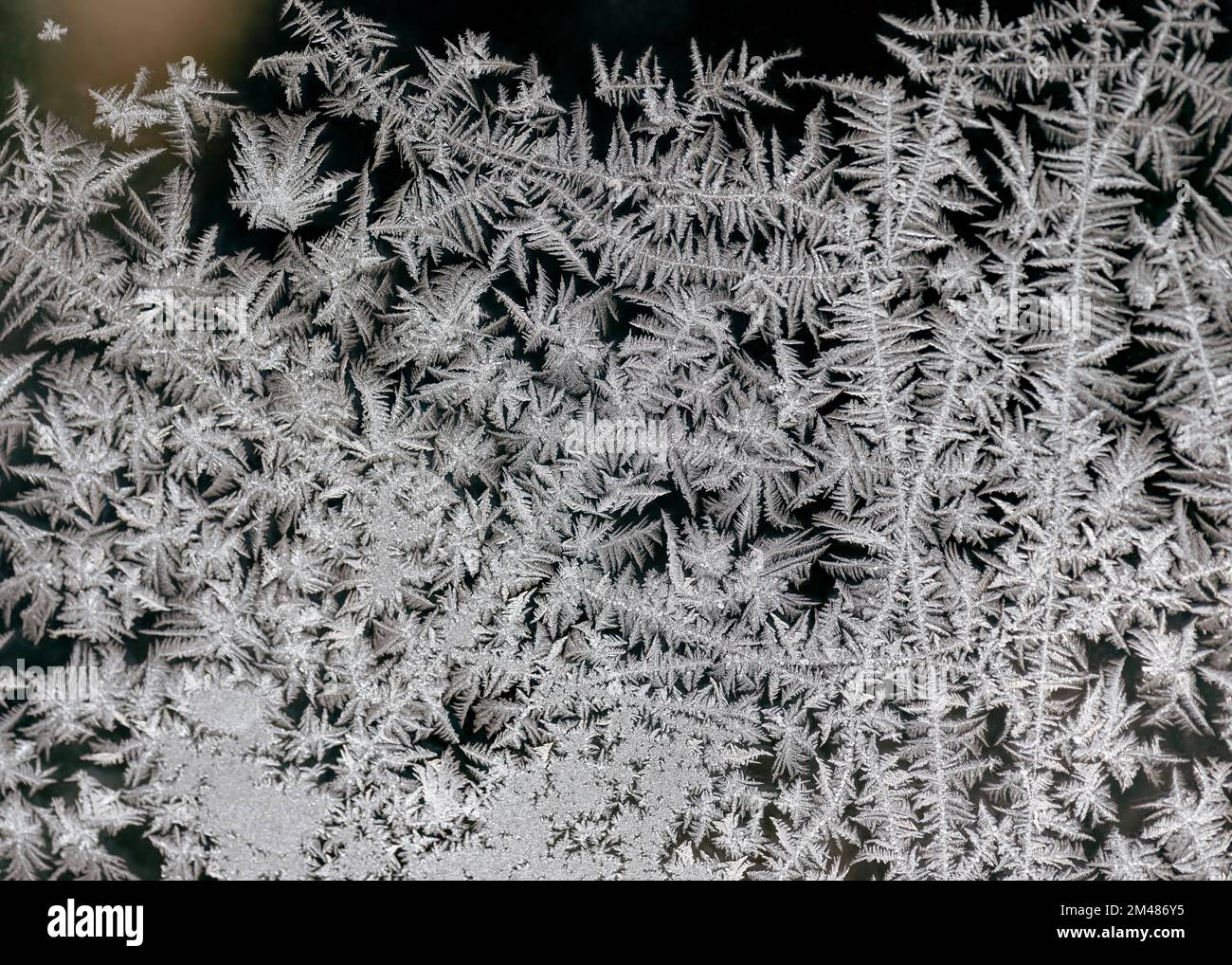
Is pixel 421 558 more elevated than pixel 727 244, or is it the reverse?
pixel 727 244

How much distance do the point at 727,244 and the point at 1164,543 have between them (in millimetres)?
295

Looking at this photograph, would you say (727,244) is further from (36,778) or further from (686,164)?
(36,778)

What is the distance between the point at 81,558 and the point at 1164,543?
23.9 inches

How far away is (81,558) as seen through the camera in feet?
1.29

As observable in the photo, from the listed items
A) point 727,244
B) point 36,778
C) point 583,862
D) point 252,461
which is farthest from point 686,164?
point 36,778
